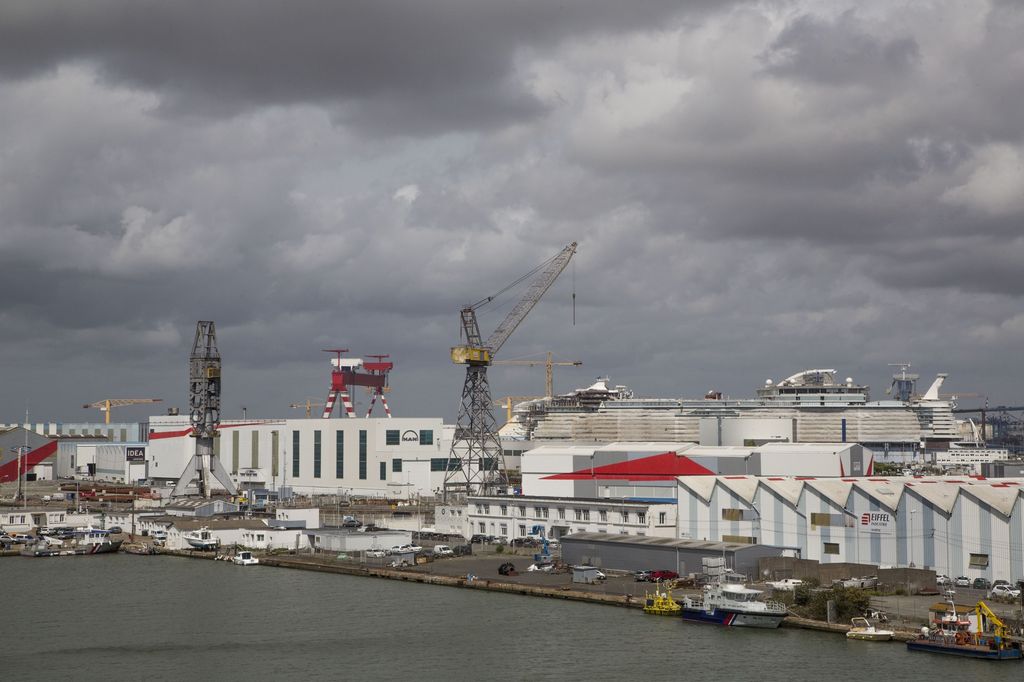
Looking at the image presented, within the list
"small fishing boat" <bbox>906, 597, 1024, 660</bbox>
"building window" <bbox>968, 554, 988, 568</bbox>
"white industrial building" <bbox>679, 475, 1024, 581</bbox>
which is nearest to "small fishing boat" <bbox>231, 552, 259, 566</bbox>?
"white industrial building" <bbox>679, 475, 1024, 581</bbox>

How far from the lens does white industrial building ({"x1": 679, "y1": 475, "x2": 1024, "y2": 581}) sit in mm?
29781

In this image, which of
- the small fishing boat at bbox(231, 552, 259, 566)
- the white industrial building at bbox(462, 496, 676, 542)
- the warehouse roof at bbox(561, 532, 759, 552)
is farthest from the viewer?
the small fishing boat at bbox(231, 552, 259, 566)

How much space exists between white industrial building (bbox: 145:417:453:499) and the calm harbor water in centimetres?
2852

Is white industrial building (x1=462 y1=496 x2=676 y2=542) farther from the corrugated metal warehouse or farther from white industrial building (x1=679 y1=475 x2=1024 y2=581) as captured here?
the corrugated metal warehouse

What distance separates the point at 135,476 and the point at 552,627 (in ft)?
189

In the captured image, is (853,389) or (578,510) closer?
(578,510)

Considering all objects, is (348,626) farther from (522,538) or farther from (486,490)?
(486,490)

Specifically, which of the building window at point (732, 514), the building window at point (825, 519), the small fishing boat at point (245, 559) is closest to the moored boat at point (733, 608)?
the building window at point (825, 519)

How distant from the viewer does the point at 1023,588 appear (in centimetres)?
2700

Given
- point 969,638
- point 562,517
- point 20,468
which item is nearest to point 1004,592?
point 969,638

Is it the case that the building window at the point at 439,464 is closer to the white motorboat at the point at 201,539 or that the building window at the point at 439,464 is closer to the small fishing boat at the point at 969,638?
the white motorboat at the point at 201,539

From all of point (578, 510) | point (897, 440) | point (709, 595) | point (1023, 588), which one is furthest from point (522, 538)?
point (897, 440)

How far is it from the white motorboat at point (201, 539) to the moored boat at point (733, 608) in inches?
831

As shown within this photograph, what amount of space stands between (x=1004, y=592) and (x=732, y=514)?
30.3ft
